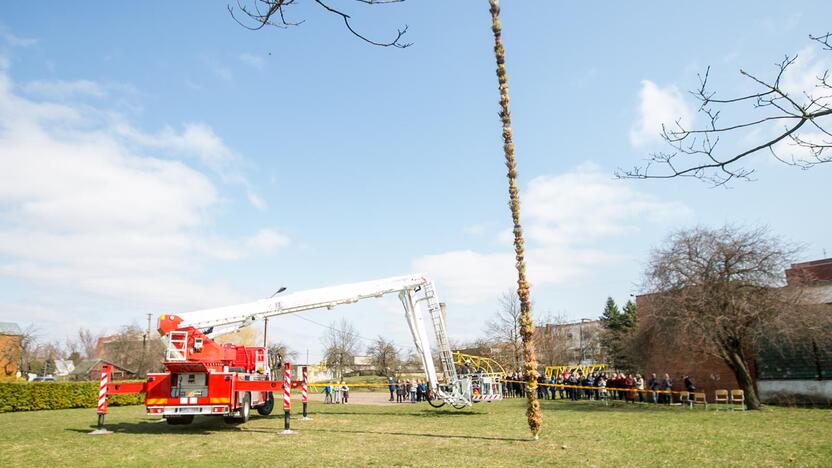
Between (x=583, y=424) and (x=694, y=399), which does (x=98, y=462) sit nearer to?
(x=583, y=424)

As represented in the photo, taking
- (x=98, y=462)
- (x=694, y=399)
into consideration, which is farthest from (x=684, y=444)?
(x=694, y=399)

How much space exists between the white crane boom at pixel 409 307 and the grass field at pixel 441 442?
2309mm

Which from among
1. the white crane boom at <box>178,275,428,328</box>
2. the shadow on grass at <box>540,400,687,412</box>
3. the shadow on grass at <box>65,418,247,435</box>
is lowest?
the shadow on grass at <box>540,400,687,412</box>

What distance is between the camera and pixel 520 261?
39.1ft

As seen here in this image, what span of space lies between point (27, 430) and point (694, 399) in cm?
2741

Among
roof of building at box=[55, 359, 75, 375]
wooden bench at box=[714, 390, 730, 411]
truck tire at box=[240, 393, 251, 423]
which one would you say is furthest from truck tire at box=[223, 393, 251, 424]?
roof of building at box=[55, 359, 75, 375]

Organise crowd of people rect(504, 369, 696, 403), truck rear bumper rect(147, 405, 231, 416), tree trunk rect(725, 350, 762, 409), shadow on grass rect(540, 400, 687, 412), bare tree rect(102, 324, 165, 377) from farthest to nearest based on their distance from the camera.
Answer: bare tree rect(102, 324, 165, 377), crowd of people rect(504, 369, 696, 403), shadow on grass rect(540, 400, 687, 412), tree trunk rect(725, 350, 762, 409), truck rear bumper rect(147, 405, 231, 416)

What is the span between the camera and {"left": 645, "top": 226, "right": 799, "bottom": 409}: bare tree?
20.3 metres

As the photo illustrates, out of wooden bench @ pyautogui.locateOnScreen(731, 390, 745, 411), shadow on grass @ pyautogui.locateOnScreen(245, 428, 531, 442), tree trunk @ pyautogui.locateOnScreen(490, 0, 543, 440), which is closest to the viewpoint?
tree trunk @ pyautogui.locateOnScreen(490, 0, 543, 440)

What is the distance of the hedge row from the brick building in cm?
2953

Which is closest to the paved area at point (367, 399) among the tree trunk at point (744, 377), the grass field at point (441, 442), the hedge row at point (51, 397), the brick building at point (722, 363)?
the grass field at point (441, 442)

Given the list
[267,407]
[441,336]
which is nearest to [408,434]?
[441,336]

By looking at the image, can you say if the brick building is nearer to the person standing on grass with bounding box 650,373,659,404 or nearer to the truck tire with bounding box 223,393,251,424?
the person standing on grass with bounding box 650,373,659,404

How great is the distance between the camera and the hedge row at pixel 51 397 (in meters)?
25.9
